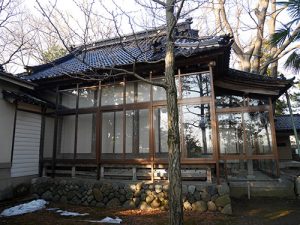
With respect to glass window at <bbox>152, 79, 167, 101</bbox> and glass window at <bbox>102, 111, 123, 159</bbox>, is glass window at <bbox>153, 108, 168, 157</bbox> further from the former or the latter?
glass window at <bbox>102, 111, 123, 159</bbox>

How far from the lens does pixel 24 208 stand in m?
6.98

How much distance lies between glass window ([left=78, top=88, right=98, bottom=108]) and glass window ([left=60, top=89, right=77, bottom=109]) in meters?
0.27

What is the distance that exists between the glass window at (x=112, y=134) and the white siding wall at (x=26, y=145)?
287 centimetres

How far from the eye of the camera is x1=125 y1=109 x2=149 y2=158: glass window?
802 centimetres

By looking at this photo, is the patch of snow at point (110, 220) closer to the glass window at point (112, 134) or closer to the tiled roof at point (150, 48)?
the glass window at point (112, 134)

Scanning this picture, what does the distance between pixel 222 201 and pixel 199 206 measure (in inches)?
25.0

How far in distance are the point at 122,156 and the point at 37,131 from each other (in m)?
3.85

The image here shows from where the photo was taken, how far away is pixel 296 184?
25.5 ft

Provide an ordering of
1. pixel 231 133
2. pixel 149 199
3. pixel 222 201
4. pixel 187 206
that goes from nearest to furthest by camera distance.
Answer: pixel 222 201
pixel 187 206
pixel 149 199
pixel 231 133

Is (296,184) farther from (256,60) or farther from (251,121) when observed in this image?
(256,60)

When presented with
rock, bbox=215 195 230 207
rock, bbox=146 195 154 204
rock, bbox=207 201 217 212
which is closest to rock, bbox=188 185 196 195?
rock, bbox=207 201 217 212

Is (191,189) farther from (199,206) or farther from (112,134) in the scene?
(112,134)

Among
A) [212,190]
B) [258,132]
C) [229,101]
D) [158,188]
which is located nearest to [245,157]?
[258,132]

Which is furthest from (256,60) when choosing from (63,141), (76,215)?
(76,215)
